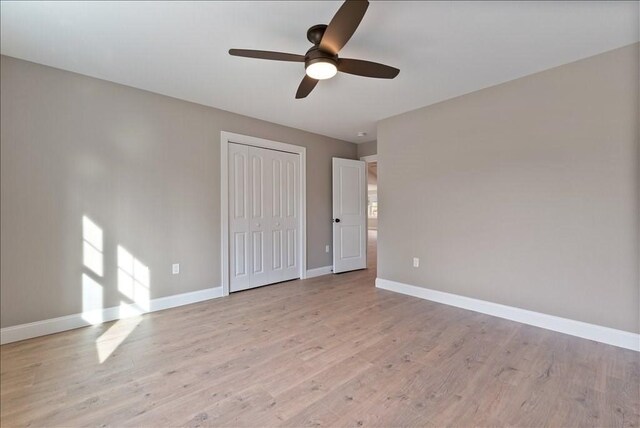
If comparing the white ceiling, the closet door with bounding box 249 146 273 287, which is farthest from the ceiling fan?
the closet door with bounding box 249 146 273 287

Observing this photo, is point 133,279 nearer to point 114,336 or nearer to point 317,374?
point 114,336

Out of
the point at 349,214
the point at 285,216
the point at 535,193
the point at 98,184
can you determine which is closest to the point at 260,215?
the point at 285,216

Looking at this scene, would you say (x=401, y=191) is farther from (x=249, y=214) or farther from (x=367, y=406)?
(x=367, y=406)

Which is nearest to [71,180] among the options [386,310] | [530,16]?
[386,310]

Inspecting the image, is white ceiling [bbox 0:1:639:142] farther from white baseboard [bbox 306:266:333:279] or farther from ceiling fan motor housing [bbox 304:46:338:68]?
white baseboard [bbox 306:266:333:279]

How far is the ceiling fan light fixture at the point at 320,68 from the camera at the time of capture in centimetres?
193

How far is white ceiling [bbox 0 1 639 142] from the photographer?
6.03 ft

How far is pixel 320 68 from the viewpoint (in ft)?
6.51

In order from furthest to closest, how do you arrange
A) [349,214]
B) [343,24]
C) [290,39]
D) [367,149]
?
[367,149] < [349,214] < [290,39] < [343,24]

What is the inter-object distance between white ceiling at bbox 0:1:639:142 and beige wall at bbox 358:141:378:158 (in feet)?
6.69

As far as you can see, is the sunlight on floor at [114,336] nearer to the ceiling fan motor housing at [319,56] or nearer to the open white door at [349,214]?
the ceiling fan motor housing at [319,56]

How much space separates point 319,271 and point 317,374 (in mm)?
2823

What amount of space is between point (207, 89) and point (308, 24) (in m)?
1.51

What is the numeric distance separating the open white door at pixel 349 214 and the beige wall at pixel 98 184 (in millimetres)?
1786
